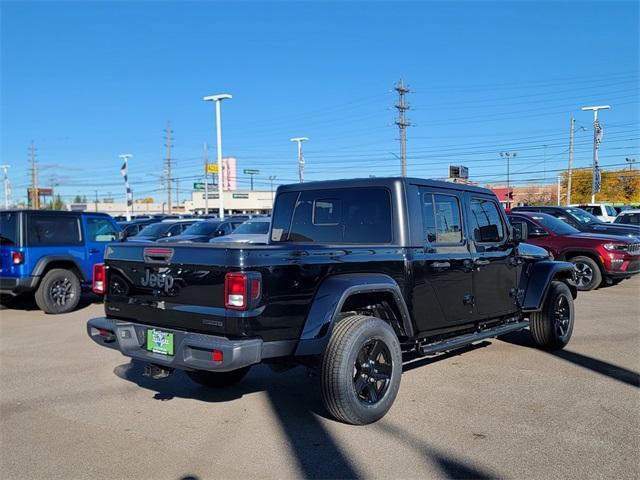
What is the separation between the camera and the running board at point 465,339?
5070mm

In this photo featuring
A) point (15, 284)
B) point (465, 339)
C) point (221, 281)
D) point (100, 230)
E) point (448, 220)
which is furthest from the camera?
point (100, 230)

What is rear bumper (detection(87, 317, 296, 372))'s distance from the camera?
12.6 feet

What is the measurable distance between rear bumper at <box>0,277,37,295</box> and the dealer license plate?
6367 mm

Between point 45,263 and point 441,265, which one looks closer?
point 441,265

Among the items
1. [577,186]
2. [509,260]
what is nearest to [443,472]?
[509,260]

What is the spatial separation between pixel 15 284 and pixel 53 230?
1188 mm

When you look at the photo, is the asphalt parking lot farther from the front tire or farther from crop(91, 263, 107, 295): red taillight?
crop(91, 263, 107, 295): red taillight

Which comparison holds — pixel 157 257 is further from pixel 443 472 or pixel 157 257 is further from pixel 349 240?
pixel 443 472

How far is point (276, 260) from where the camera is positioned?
405 centimetres

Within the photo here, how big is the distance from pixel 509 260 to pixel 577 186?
239 ft

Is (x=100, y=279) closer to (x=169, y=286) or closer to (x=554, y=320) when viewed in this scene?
(x=169, y=286)

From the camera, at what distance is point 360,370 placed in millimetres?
4531

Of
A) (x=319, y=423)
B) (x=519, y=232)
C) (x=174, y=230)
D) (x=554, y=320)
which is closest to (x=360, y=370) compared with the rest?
(x=319, y=423)

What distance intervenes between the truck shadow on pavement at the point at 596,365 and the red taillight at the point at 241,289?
3.85 metres
